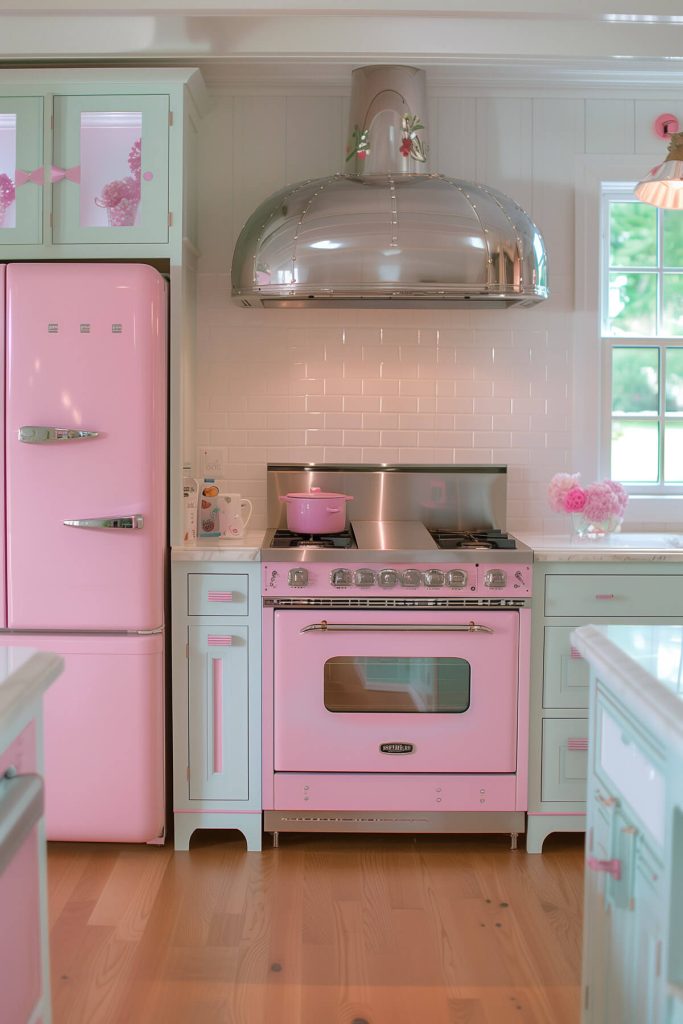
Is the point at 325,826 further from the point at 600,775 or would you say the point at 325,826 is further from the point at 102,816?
the point at 600,775

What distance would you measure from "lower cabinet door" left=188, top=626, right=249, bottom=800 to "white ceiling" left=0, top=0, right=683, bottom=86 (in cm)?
195

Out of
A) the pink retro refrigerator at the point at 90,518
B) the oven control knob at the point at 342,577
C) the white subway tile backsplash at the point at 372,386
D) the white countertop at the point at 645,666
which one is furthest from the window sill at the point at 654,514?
the white countertop at the point at 645,666

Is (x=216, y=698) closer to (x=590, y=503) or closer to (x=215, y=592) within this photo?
(x=215, y=592)

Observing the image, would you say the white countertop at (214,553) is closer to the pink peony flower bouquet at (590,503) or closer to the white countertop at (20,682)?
the pink peony flower bouquet at (590,503)

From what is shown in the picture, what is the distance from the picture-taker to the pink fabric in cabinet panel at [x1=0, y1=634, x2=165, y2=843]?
3.43 meters

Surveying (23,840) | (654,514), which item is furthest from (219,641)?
(23,840)

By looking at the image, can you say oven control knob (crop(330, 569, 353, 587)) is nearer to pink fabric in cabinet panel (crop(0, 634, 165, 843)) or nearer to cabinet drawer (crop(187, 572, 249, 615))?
cabinet drawer (crop(187, 572, 249, 615))

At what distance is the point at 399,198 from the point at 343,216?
192mm

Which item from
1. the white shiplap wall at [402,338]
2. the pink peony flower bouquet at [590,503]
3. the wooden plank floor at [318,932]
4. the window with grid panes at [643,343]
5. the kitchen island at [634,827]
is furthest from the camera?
the window with grid panes at [643,343]

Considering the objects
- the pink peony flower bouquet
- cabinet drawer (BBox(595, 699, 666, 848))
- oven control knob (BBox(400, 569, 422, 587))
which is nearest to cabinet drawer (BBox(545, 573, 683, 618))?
the pink peony flower bouquet

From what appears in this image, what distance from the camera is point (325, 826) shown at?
11.6 feet

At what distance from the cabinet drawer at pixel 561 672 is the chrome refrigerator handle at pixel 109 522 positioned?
54.8 inches

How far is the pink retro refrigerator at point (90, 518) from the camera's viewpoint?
3365 millimetres

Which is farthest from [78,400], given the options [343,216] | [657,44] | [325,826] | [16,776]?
[657,44]
